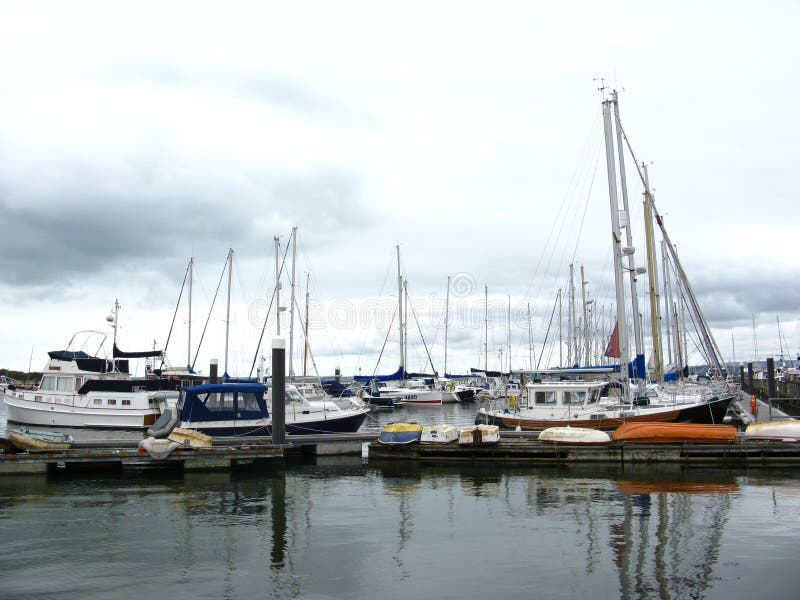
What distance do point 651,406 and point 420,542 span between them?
18845 mm

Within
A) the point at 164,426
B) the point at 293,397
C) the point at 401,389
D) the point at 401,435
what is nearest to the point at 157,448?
the point at 164,426

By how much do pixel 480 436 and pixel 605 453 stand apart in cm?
466

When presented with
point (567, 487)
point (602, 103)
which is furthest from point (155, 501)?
point (602, 103)

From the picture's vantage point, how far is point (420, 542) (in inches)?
595

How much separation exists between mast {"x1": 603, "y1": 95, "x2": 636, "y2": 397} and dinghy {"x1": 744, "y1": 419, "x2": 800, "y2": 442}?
232 inches

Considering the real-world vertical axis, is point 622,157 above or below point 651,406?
above

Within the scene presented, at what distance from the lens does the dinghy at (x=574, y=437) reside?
2538 cm

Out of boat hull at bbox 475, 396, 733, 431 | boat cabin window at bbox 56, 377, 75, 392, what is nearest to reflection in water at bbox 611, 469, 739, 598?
boat hull at bbox 475, 396, 733, 431

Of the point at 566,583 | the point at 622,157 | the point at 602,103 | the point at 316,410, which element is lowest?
the point at 566,583

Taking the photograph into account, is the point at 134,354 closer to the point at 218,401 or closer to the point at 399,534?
the point at 218,401

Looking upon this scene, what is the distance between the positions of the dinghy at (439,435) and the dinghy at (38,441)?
13633 mm

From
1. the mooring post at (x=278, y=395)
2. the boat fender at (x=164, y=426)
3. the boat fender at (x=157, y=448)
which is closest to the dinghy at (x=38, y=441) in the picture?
the boat fender at (x=164, y=426)

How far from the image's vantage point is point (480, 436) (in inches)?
1028

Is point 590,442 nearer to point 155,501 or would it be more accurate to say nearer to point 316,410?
point 316,410
